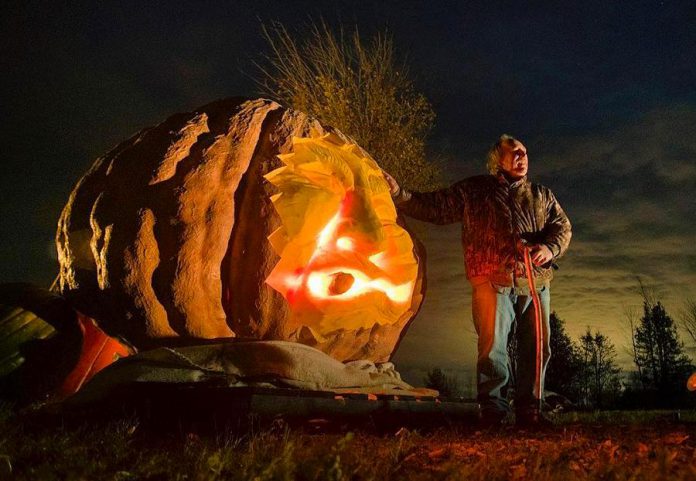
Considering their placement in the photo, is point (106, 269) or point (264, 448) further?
point (106, 269)

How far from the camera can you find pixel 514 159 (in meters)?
5.11

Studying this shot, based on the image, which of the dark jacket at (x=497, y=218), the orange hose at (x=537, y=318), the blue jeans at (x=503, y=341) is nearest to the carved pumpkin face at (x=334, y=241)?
the dark jacket at (x=497, y=218)

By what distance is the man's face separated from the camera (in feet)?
16.8

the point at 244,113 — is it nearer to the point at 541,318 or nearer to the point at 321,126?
the point at 321,126

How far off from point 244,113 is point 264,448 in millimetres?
2997

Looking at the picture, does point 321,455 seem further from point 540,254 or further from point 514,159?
point 514,159

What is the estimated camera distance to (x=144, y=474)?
2.11 metres

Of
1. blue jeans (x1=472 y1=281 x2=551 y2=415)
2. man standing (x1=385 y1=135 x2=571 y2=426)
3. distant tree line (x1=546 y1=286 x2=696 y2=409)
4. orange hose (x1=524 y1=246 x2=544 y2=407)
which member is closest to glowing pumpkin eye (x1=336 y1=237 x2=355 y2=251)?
man standing (x1=385 y1=135 x2=571 y2=426)

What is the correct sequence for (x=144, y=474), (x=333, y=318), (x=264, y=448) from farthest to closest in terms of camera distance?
(x=333, y=318) → (x=264, y=448) → (x=144, y=474)

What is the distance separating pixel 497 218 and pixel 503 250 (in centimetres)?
32

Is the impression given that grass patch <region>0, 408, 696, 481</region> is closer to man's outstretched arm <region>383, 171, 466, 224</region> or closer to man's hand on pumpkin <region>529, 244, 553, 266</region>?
man's hand on pumpkin <region>529, 244, 553, 266</region>

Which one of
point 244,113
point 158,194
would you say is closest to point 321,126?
point 244,113

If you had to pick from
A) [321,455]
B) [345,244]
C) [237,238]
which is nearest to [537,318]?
[345,244]

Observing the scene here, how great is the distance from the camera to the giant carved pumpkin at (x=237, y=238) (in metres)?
4.10
